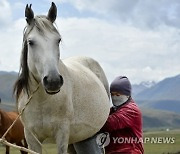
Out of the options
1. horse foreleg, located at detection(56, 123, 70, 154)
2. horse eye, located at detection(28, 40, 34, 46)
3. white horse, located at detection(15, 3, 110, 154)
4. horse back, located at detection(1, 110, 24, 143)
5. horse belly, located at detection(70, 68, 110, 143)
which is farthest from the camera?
horse back, located at detection(1, 110, 24, 143)

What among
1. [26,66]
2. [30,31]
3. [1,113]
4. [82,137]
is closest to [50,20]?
[30,31]

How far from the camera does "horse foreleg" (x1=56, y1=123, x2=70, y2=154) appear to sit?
411cm

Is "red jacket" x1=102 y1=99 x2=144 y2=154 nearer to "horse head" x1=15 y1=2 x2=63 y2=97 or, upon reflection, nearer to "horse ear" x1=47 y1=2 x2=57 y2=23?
Answer: "horse head" x1=15 y1=2 x2=63 y2=97

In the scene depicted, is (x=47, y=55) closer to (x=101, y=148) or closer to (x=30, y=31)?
(x=30, y=31)

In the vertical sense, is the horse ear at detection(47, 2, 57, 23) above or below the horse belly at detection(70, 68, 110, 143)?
above

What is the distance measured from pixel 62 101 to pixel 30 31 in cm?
77

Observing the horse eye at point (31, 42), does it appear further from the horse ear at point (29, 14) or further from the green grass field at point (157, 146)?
the green grass field at point (157, 146)

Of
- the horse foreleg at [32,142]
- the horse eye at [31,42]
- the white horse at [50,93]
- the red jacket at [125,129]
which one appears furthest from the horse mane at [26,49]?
the red jacket at [125,129]

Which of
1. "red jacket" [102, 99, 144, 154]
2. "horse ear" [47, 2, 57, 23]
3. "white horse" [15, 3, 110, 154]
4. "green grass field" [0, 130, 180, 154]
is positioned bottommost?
"green grass field" [0, 130, 180, 154]

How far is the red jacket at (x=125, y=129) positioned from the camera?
191 inches

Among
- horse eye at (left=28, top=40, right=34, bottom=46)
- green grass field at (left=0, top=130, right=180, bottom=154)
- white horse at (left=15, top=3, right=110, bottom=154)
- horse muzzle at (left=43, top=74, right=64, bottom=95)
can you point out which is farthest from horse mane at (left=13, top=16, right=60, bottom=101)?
green grass field at (left=0, top=130, right=180, bottom=154)

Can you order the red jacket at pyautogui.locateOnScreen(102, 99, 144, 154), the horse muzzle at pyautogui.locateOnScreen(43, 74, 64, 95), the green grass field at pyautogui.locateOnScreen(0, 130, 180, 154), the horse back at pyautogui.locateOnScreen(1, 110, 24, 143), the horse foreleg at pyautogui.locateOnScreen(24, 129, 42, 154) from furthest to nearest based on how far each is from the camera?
the horse back at pyautogui.locateOnScreen(1, 110, 24, 143), the green grass field at pyautogui.locateOnScreen(0, 130, 180, 154), the red jacket at pyautogui.locateOnScreen(102, 99, 144, 154), the horse foreleg at pyautogui.locateOnScreen(24, 129, 42, 154), the horse muzzle at pyautogui.locateOnScreen(43, 74, 64, 95)

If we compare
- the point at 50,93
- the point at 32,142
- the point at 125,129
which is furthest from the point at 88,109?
the point at 50,93

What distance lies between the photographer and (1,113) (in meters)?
15.2
